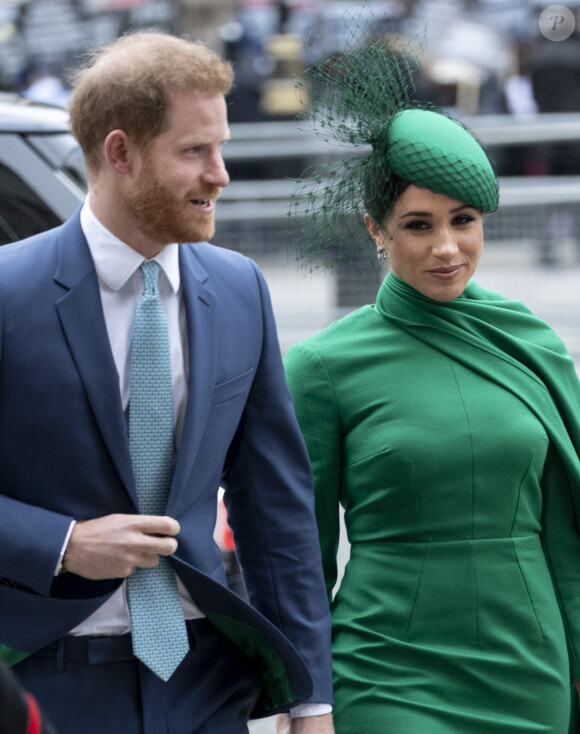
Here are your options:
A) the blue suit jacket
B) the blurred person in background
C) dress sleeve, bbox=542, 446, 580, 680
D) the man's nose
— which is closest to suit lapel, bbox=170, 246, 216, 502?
the blue suit jacket

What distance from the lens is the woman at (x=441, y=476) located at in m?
2.96

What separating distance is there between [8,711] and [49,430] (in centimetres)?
101

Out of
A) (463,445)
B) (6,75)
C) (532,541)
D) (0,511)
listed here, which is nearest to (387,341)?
(463,445)

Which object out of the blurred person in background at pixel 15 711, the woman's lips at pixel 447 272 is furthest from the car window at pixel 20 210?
the blurred person in background at pixel 15 711

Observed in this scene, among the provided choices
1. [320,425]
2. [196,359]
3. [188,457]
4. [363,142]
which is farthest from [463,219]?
[188,457]

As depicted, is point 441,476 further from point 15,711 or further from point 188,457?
point 15,711

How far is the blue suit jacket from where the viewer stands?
8.09ft

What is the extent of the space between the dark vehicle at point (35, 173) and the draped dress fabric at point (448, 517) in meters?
1.56

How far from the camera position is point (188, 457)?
8.35ft

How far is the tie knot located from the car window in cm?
178

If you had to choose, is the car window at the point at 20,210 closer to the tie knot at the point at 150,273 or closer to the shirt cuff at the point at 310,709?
the tie knot at the point at 150,273

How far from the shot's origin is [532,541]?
3.01 meters

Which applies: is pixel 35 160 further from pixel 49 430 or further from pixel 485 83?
pixel 485 83

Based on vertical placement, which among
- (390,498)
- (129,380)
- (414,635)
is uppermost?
(129,380)
